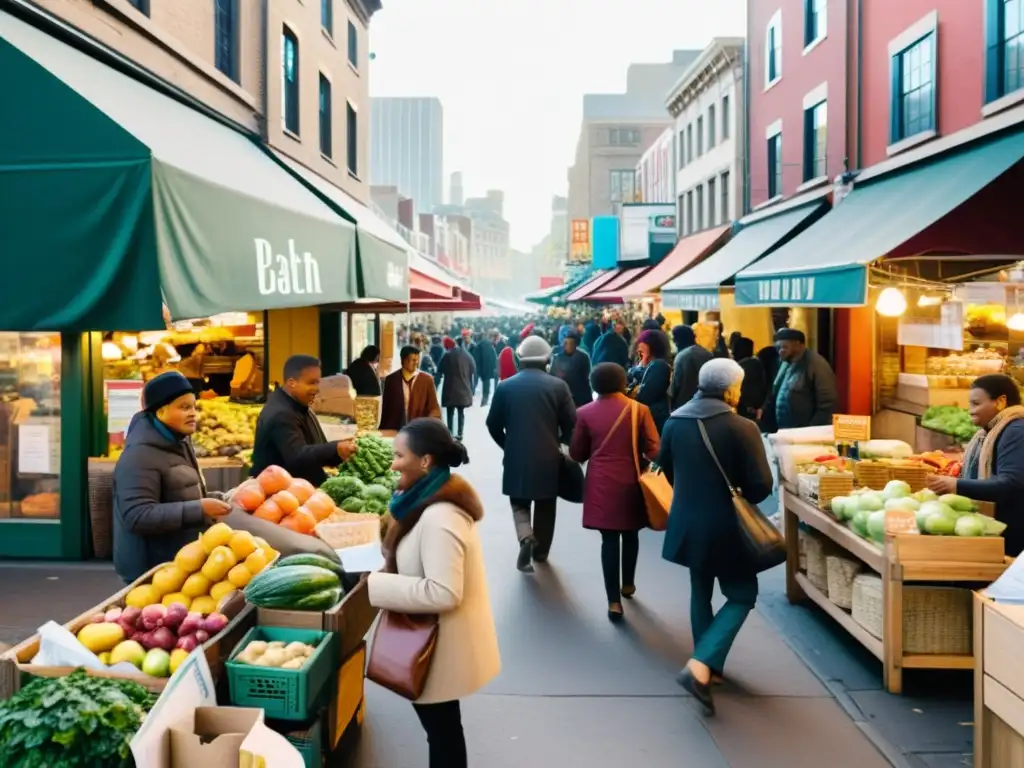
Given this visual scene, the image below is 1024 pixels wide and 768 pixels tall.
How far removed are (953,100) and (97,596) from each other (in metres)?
10.9

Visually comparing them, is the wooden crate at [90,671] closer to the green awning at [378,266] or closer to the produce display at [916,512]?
the produce display at [916,512]

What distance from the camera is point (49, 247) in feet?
14.4

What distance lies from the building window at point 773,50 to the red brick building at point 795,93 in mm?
21

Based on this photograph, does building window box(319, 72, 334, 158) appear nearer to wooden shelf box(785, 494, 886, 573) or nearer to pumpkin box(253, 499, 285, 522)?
wooden shelf box(785, 494, 886, 573)

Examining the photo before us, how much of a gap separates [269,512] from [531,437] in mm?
3518

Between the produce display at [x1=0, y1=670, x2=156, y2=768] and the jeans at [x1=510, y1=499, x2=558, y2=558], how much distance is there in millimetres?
5627

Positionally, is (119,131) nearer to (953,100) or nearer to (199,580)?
(199,580)

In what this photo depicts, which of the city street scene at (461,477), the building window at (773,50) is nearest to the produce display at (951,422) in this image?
the city street scene at (461,477)

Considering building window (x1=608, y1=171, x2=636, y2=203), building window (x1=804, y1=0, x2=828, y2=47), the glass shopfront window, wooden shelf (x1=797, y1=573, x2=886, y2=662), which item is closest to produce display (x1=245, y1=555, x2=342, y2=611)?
wooden shelf (x1=797, y1=573, x2=886, y2=662)

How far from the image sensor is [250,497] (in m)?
5.61

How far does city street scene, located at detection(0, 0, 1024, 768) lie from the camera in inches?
162

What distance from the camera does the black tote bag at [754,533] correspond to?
5875 mm

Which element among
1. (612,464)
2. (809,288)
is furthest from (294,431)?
(809,288)

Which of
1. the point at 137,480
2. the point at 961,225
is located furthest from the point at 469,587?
the point at 961,225
